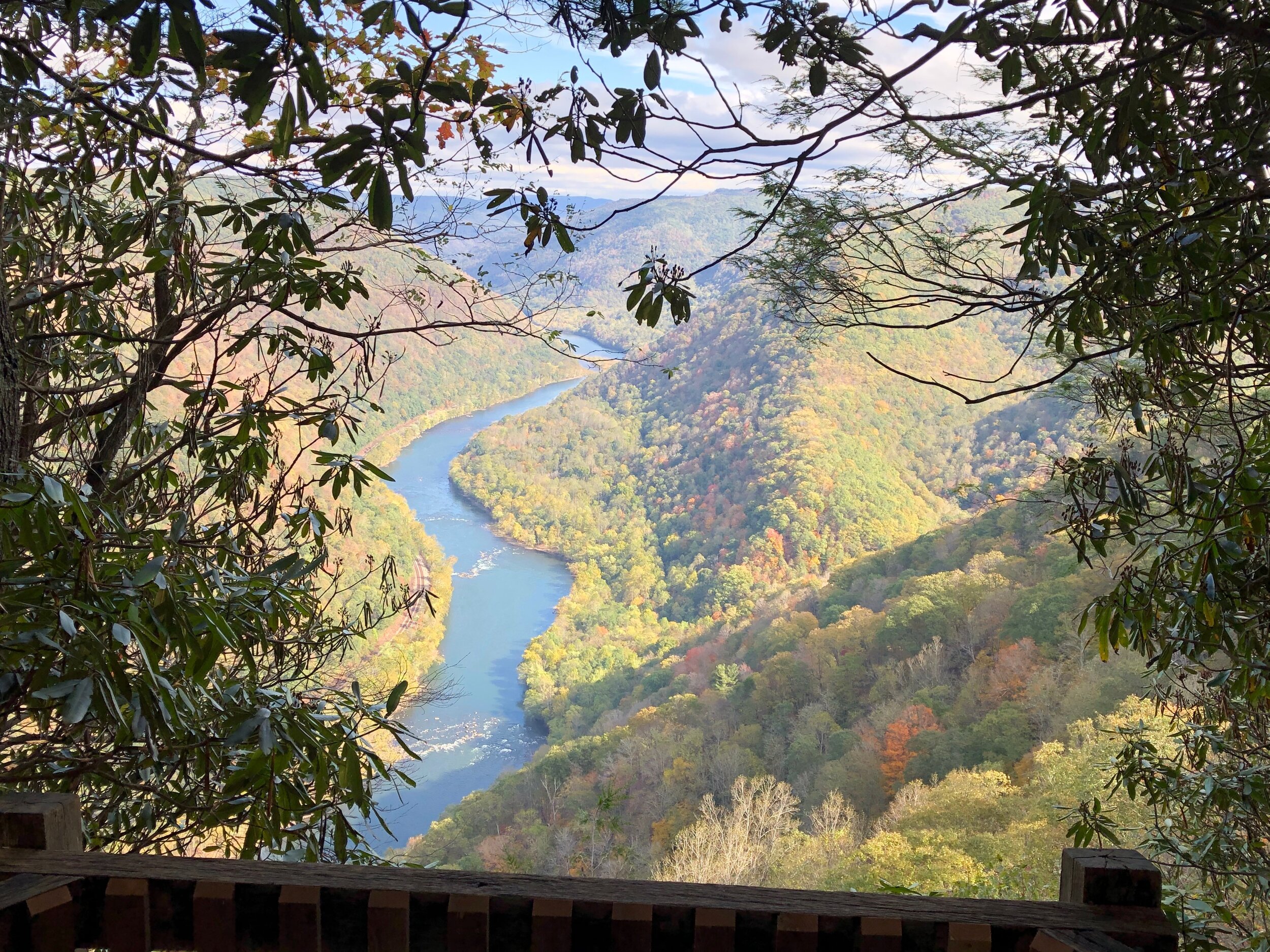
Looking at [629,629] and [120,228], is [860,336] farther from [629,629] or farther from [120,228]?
[120,228]

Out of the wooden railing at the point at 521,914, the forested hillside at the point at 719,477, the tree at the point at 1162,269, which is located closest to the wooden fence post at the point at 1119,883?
the wooden railing at the point at 521,914

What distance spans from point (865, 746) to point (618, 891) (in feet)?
51.0

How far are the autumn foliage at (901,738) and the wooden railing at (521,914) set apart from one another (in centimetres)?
1473

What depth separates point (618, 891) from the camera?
0.73 m

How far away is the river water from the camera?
1977 centimetres

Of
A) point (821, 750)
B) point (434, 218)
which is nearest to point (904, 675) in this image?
A: point (821, 750)

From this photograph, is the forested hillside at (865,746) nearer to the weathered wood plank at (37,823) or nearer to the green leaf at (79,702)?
the weathered wood plank at (37,823)

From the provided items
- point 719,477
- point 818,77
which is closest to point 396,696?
point 818,77

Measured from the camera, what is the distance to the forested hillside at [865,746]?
10.3 m

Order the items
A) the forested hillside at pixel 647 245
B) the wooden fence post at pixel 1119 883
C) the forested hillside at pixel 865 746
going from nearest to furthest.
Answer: the wooden fence post at pixel 1119 883, the forested hillside at pixel 865 746, the forested hillside at pixel 647 245

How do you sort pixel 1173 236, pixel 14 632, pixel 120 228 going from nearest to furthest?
1. pixel 14 632
2. pixel 1173 236
3. pixel 120 228

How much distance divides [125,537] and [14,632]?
260 mm

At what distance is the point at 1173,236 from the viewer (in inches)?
50.5

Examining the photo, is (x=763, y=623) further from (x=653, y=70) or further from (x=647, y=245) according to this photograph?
(x=653, y=70)
